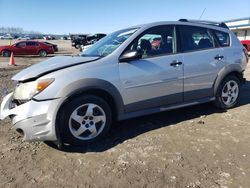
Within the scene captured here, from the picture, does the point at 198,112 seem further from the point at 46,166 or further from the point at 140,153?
the point at 46,166

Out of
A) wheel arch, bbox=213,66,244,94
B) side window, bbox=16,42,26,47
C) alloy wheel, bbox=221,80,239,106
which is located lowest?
alloy wheel, bbox=221,80,239,106

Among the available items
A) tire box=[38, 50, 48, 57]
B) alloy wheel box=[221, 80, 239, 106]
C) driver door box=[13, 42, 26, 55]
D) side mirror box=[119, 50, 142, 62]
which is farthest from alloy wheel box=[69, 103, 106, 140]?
tire box=[38, 50, 48, 57]

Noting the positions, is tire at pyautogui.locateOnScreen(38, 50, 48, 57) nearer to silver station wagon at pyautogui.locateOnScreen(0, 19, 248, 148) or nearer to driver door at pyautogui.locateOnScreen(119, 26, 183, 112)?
silver station wagon at pyautogui.locateOnScreen(0, 19, 248, 148)

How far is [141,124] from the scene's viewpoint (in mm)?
5023

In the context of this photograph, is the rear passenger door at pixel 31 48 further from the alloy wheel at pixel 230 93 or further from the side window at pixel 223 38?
the alloy wheel at pixel 230 93

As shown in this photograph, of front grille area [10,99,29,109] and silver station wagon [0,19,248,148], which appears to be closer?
silver station wagon [0,19,248,148]

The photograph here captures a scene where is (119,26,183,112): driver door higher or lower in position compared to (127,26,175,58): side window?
lower

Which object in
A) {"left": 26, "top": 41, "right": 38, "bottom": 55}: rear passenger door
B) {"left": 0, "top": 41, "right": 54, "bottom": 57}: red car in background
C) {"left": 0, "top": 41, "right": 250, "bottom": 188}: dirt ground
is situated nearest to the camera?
{"left": 0, "top": 41, "right": 250, "bottom": 188}: dirt ground

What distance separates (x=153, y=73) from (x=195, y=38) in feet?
4.28

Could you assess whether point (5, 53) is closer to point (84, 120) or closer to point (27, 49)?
point (27, 49)

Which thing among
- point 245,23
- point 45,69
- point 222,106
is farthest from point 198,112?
point 245,23

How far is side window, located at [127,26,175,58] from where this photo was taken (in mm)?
4605

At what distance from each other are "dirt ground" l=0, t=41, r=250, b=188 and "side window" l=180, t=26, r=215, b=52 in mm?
1350

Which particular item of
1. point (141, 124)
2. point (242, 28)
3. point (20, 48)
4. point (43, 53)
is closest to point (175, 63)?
point (141, 124)
